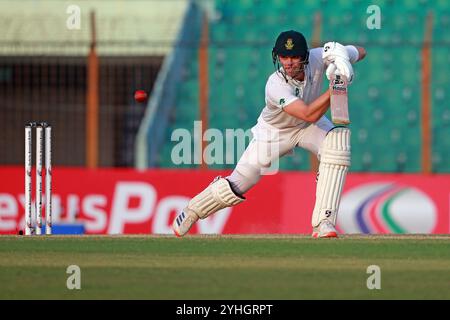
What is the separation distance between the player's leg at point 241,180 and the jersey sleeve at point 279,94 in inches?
18.9

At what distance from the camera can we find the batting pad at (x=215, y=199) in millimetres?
11039

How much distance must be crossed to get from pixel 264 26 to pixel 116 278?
14345mm

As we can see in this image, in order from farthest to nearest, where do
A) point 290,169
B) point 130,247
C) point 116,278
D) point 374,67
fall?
point 374,67 < point 290,169 < point 130,247 < point 116,278

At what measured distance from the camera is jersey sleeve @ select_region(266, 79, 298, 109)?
1045 cm

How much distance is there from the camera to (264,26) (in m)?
22.0

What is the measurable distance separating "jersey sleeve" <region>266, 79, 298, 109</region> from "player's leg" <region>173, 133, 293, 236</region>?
480mm

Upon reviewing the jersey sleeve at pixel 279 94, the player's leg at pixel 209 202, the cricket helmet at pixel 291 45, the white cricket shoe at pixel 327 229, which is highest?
the cricket helmet at pixel 291 45

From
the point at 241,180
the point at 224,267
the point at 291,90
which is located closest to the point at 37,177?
the point at 241,180

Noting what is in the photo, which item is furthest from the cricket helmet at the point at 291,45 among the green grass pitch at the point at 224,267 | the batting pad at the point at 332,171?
the green grass pitch at the point at 224,267

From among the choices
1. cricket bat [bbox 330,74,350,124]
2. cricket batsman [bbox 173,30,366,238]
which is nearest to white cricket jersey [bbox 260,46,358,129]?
cricket batsman [bbox 173,30,366,238]

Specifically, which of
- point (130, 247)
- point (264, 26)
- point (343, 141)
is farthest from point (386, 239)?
point (264, 26)

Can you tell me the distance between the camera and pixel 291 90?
10.6 metres

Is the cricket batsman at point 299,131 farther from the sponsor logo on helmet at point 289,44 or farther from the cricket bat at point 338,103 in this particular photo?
the cricket bat at point 338,103

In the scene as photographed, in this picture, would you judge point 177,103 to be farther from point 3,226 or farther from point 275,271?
point 275,271
